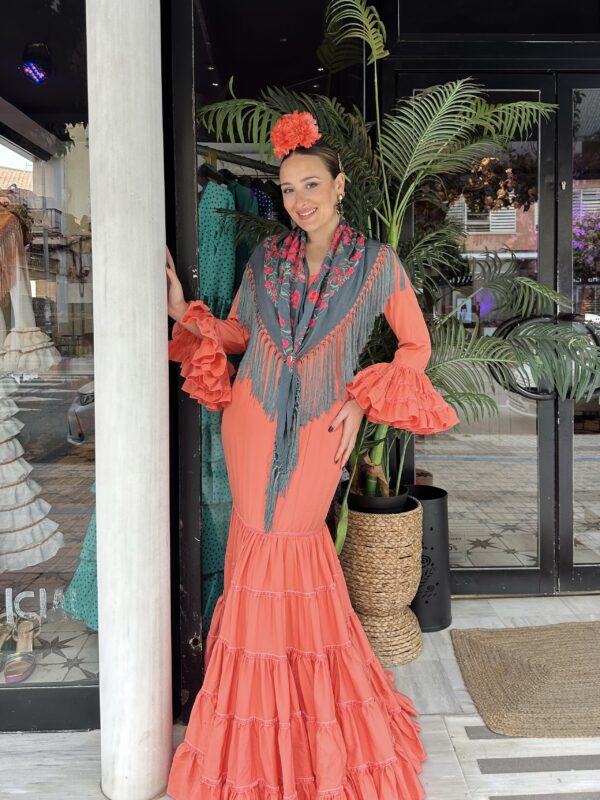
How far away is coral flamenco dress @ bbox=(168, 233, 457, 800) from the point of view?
173 cm

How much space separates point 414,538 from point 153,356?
1301 millimetres

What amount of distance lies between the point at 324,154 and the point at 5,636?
1.76 metres

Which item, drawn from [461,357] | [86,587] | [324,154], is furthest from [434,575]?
[324,154]

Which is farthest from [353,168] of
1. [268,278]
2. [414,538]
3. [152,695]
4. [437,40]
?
[152,695]

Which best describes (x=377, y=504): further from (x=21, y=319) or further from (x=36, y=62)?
(x=36, y=62)

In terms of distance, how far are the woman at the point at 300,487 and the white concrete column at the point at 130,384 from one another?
0.12 metres

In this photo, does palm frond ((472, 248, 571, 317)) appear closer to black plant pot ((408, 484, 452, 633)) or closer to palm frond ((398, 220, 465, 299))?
palm frond ((398, 220, 465, 299))

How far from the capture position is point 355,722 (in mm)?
1804

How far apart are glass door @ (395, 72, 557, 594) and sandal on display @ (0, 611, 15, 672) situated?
1.78 m

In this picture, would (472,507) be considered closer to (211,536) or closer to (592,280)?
(592,280)

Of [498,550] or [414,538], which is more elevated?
[414,538]

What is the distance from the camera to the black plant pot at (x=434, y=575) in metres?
2.82

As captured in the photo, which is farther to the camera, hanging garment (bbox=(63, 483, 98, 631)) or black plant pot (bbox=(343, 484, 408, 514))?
black plant pot (bbox=(343, 484, 408, 514))

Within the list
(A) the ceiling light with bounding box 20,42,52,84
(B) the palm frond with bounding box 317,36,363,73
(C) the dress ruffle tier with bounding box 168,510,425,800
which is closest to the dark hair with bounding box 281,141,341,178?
(A) the ceiling light with bounding box 20,42,52,84
